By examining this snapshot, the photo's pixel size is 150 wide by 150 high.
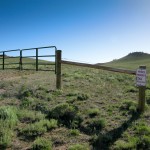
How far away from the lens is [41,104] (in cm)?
910

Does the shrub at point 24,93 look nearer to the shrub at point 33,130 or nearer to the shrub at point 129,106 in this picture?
the shrub at point 33,130

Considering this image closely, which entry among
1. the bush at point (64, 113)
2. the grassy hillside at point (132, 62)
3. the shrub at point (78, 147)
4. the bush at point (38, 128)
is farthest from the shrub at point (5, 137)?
the grassy hillside at point (132, 62)

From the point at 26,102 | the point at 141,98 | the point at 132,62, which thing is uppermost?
the point at 132,62

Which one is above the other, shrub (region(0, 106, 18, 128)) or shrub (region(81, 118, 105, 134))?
shrub (region(0, 106, 18, 128))

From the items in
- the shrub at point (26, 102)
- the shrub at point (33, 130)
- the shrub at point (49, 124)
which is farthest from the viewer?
the shrub at point (26, 102)

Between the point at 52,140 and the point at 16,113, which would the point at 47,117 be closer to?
the point at 16,113

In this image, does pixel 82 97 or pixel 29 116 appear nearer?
pixel 29 116

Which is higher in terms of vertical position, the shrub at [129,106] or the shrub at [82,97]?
the shrub at [82,97]

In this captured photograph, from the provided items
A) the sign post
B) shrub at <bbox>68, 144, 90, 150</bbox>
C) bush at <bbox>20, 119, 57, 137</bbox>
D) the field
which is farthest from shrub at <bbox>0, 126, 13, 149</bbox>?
the sign post

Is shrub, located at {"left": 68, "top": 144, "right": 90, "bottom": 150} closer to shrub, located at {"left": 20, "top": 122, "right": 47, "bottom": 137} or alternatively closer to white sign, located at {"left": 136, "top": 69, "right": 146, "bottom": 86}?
shrub, located at {"left": 20, "top": 122, "right": 47, "bottom": 137}

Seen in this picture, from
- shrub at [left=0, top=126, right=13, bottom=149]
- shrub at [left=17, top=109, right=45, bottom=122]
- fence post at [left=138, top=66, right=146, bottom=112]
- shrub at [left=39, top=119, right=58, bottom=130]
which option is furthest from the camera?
fence post at [left=138, top=66, right=146, bottom=112]

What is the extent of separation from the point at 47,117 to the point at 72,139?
5.06ft

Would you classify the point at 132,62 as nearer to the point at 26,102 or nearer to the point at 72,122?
the point at 26,102

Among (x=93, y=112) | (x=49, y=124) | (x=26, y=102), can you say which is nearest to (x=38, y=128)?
(x=49, y=124)
